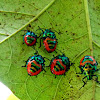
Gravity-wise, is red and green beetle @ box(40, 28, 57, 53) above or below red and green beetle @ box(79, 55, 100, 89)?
above

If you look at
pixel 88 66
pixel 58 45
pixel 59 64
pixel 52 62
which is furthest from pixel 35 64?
pixel 88 66

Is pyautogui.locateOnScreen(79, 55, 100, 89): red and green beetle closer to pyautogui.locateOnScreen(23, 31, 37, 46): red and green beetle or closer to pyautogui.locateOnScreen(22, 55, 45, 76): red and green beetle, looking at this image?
pyautogui.locateOnScreen(22, 55, 45, 76): red and green beetle

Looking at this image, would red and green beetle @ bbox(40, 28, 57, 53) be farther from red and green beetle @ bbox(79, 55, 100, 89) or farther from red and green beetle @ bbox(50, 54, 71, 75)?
red and green beetle @ bbox(79, 55, 100, 89)

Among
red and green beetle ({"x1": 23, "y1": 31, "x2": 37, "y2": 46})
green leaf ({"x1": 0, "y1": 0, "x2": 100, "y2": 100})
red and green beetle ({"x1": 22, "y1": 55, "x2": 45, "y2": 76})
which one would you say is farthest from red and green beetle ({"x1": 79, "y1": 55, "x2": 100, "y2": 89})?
red and green beetle ({"x1": 23, "y1": 31, "x2": 37, "y2": 46})

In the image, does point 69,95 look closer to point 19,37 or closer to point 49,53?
point 49,53

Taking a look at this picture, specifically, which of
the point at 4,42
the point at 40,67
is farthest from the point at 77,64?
the point at 4,42

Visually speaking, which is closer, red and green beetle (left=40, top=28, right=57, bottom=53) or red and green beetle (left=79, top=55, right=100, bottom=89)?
red and green beetle (left=79, top=55, right=100, bottom=89)

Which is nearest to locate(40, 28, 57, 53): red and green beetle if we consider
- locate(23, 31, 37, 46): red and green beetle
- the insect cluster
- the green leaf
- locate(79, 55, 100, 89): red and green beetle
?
the insect cluster

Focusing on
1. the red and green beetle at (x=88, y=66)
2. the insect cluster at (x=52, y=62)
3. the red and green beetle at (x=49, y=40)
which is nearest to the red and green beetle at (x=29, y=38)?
the insect cluster at (x=52, y=62)
